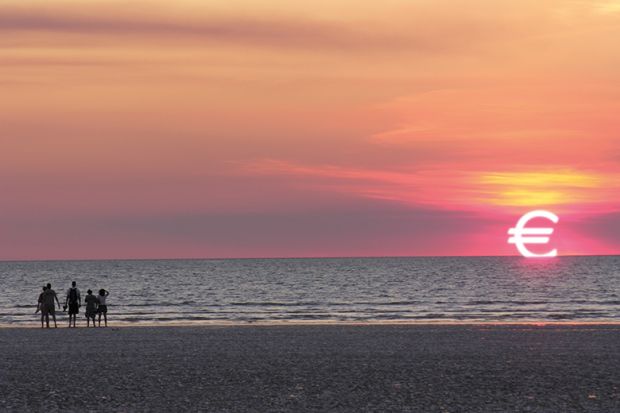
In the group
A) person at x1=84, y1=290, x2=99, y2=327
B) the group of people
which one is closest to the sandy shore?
the group of people

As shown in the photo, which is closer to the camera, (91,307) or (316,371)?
(316,371)

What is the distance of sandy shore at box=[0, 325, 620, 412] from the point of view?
17281mm

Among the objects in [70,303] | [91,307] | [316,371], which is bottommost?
[316,371]

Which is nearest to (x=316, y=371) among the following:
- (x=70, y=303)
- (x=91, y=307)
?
(x=70, y=303)

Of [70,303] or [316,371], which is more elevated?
[70,303]

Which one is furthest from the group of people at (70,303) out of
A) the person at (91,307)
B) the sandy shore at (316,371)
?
the sandy shore at (316,371)

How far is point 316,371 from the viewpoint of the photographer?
72.6 feet

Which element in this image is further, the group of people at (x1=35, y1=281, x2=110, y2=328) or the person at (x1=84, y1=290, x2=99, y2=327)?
the person at (x1=84, y1=290, x2=99, y2=327)

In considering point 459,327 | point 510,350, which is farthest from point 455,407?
point 459,327

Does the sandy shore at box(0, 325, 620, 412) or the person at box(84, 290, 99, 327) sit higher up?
the person at box(84, 290, 99, 327)

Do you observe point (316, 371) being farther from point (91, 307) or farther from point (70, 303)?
point (91, 307)

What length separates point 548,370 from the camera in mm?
22047

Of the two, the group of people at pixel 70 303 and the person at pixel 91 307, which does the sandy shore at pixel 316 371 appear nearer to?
the group of people at pixel 70 303

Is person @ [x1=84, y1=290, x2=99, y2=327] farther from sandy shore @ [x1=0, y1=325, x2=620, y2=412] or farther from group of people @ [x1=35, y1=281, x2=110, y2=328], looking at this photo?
sandy shore @ [x1=0, y1=325, x2=620, y2=412]
